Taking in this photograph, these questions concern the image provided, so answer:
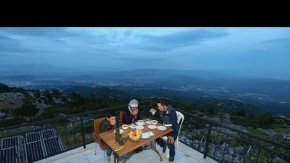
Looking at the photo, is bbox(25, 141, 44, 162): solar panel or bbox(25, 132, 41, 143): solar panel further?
bbox(25, 132, 41, 143): solar panel

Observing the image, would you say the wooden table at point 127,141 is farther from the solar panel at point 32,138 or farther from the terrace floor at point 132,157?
the solar panel at point 32,138

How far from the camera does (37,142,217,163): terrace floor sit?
3963 millimetres

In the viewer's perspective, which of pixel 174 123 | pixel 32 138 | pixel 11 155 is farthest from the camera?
pixel 32 138

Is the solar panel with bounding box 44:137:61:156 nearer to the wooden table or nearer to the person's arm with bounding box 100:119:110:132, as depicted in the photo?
the person's arm with bounding box 100:119:110:132

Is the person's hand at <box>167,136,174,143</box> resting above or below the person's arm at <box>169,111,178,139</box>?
below

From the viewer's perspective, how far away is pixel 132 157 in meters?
4.06

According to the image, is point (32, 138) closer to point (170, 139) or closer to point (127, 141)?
point (127, 141)

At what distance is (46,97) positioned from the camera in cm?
6844

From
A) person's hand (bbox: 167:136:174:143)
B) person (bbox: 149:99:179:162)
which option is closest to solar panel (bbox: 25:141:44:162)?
person (bbox: 149:99:179:162)

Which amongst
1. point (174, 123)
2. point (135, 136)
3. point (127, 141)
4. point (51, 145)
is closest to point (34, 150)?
point (51, 145)
